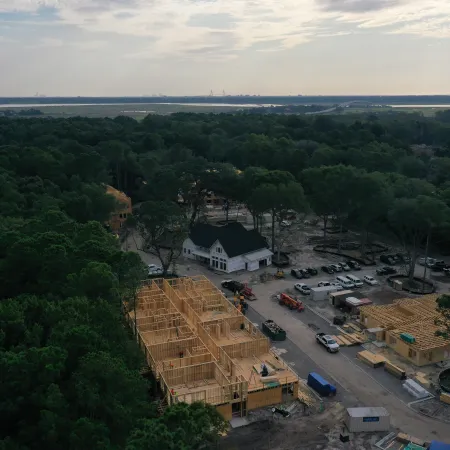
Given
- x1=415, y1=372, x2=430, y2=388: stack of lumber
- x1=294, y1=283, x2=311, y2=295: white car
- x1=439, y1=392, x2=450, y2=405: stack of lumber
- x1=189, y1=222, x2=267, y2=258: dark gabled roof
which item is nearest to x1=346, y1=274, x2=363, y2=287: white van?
x1=294, y1=283, x2=311, y2=295: white car

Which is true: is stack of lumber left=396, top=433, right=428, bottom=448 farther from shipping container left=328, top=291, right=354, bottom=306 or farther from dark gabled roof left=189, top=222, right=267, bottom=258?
dark gabled roof left=189, top=222, right=267, bottom=258

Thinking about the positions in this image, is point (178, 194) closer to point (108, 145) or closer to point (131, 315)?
A: point (108, 145)

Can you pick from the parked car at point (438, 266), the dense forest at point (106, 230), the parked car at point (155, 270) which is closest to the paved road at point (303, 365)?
the dense forest at point (106, 230)

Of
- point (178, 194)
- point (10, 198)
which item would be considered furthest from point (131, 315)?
point (178, 194)

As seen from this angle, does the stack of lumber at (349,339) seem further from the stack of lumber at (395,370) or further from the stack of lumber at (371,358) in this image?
the stack of lumber at (395,370)

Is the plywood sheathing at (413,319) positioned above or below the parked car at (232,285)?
above

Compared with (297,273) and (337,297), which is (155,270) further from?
(337,297)

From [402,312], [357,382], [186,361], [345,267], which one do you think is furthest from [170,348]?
[345,267]
